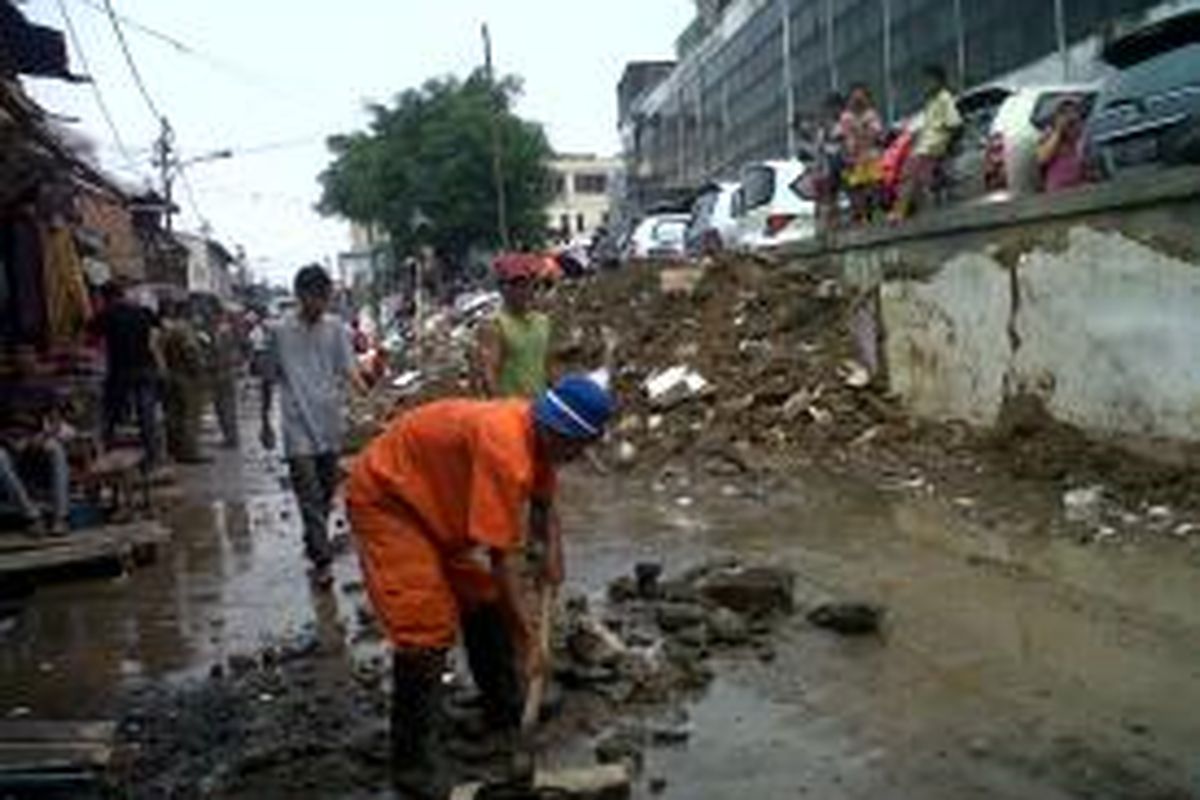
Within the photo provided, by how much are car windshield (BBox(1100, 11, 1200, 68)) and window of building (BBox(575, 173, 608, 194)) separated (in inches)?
3139

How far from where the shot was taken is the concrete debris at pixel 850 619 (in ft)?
24.4

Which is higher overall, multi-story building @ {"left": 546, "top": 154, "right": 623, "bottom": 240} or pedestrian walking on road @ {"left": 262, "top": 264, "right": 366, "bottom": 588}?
multi-story building @ {"left": 546, "top": 154, "right": 623, "bottom": 240}

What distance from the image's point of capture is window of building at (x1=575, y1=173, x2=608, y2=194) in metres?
91.9

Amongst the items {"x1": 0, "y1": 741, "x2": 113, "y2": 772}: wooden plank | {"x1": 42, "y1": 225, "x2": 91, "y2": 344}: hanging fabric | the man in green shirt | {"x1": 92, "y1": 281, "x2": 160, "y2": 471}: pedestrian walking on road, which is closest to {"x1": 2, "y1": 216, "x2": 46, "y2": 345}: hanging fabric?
{"x1": 42, "y1": 225, "x2": 91, "y2": 344}: hanging fabric

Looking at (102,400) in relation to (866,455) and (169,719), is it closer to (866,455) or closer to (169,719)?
(866,455)

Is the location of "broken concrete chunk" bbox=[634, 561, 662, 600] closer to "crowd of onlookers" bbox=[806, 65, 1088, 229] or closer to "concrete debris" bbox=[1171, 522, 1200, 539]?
"concrete debris" bbox=[1171, 522, 1200, 539]

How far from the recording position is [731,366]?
15.6m

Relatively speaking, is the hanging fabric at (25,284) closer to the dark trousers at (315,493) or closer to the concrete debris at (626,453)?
the concrete debris at (626,453)

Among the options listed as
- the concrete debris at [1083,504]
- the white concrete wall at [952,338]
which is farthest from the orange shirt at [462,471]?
the white concrete wall at [952,338]

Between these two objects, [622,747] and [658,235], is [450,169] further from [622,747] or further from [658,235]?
[622,747]

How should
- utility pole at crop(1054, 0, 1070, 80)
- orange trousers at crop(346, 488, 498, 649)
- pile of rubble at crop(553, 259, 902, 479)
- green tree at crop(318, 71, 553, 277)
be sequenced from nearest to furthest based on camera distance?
orange trousers at crop(346, 488, 498, 649) < pile of rubble at crop(553, 259, 902, 479) < utility pole at crop(1054, 0, 1070, 80) < green tree at crop(318, 71, 553, 277)

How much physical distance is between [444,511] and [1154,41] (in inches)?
308

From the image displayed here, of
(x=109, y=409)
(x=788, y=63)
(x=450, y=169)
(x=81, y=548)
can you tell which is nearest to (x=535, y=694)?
(x=81, y=548)

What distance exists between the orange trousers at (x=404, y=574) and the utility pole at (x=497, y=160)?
3605 centimetres
